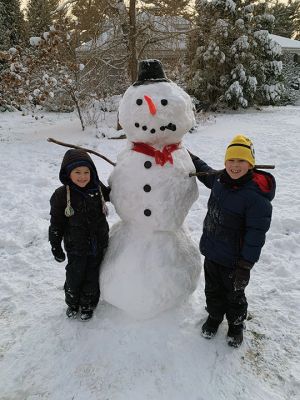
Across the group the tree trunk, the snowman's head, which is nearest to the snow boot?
the snowman's head

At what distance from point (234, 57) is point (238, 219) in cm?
1369

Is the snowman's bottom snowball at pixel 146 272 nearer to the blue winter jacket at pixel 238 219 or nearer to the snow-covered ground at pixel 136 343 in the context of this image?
the snow-covered ground at pixel 136 343

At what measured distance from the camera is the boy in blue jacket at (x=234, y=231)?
229 centimetres

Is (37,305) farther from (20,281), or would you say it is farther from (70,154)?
(70,154)

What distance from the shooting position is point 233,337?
2654mm

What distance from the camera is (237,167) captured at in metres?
2.31

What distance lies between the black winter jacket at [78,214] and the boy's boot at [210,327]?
3.24 feet

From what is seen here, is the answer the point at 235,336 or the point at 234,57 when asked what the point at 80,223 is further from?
the point at 234,57

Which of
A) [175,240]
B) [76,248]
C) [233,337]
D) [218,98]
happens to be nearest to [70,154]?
[76,248]

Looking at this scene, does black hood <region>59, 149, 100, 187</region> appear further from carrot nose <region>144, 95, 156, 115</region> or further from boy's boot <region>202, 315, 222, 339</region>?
boy's boot <region>202, 315, 222, 339</region>

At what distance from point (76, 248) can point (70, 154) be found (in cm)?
69

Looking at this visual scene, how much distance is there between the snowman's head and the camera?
8.30ft

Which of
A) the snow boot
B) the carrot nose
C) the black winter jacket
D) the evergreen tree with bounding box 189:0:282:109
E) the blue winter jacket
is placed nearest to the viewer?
the blue winter jacket

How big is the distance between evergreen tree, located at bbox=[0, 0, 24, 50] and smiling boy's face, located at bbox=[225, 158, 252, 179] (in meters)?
18.0
